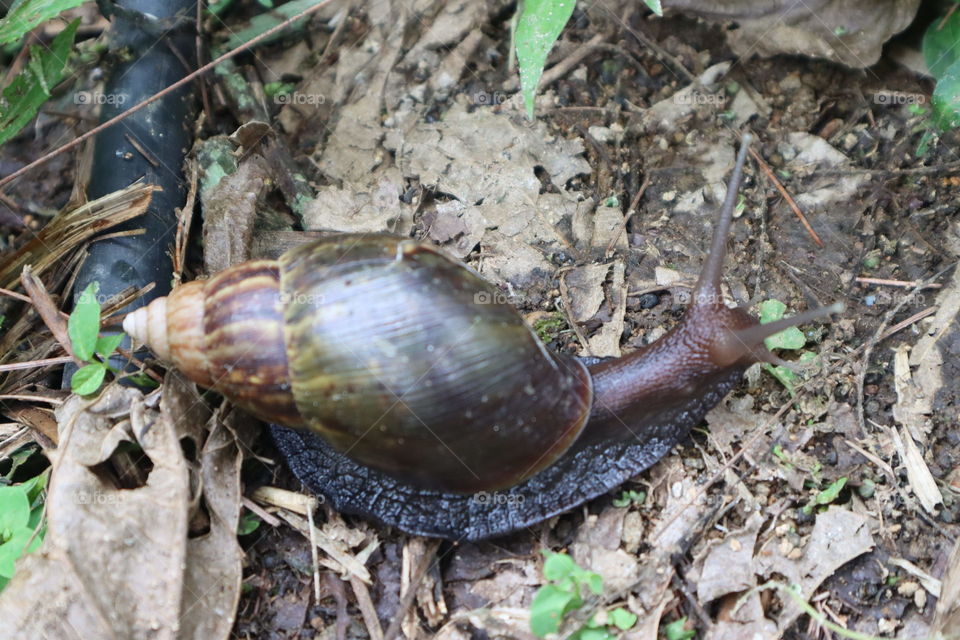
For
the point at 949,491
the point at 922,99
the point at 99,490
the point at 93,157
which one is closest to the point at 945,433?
the point at 949,491

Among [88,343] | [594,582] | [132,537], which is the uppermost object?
[88,343]

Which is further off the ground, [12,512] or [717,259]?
[717,259]

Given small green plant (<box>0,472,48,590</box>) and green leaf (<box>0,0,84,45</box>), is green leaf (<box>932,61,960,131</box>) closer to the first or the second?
green leaf (<box>0,0,84,45</box>)

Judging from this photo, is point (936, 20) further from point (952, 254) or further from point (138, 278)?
point (138, 278)

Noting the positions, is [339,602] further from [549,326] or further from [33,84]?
[33,84]

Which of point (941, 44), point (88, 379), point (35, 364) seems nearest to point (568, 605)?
point (88, 379)

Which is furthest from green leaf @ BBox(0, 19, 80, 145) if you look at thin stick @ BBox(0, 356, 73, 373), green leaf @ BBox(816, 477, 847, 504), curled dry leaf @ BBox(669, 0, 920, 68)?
green leaf @ BBox(816, 477, 847, 504)

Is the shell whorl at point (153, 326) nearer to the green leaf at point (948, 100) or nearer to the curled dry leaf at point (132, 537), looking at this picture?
the curled dry leaf at point (132, 537)
